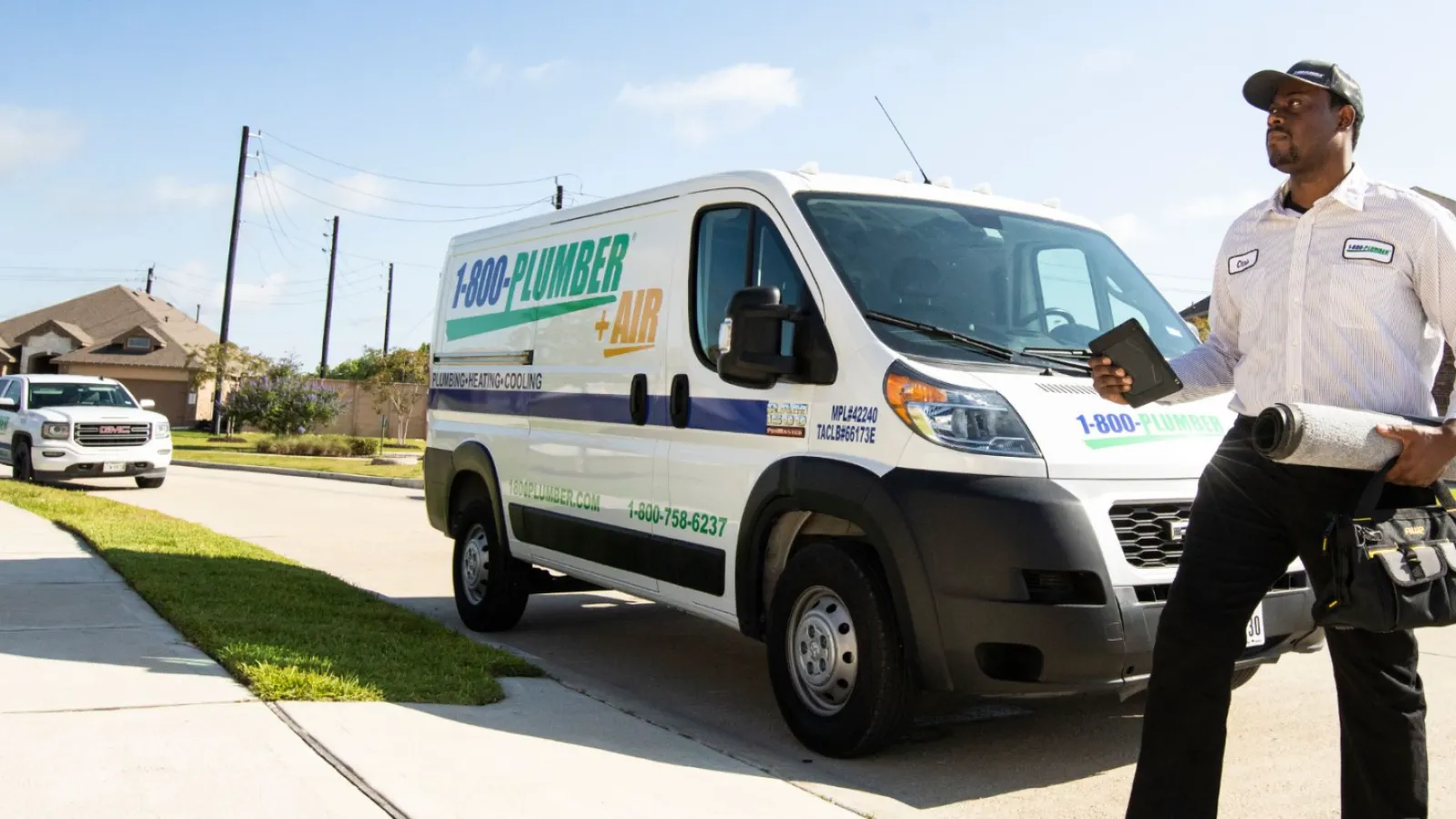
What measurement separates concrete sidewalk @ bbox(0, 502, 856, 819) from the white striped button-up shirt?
2084mm

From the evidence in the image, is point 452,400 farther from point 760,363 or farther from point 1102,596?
point 1102,596

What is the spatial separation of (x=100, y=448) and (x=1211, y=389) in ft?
60.0

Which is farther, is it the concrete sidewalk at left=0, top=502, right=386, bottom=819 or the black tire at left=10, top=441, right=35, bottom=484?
the black tire at left=10, top=441, right=35, bottom=484

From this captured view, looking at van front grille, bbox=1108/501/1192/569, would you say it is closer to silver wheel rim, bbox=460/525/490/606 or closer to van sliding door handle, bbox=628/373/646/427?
van sliding door handle, bbox=628/373/646/427

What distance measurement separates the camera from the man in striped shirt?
3.14m

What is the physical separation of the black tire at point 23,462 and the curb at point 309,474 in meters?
5.69

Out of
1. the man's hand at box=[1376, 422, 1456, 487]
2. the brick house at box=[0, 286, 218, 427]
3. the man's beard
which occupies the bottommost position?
the man's hand at box=[1376, 422, 1456, 487]

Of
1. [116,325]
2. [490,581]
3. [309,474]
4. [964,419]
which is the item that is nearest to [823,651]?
[964,419]

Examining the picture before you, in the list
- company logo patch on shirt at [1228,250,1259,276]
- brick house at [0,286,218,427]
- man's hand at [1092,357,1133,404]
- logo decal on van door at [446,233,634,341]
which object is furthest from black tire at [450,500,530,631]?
brick house at [0,286,218,427]

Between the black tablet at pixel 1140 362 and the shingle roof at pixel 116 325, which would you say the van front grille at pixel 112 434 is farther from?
the shingle roof at pixel 116 325

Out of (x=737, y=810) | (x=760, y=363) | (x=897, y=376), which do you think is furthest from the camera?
(x=760, y=363)

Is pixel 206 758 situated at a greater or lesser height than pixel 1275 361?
lesser

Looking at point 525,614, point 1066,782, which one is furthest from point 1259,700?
point 525,614

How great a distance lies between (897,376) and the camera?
4.91 metres
